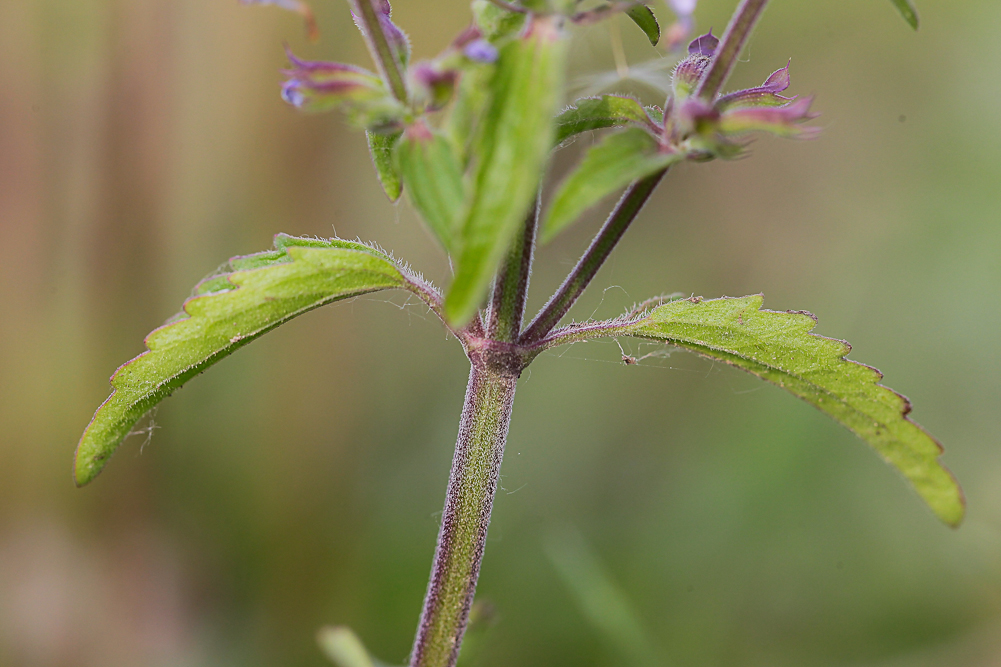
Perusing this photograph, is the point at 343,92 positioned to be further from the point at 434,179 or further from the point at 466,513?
the point at 466,513

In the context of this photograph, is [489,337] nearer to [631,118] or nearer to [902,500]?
[631,118]

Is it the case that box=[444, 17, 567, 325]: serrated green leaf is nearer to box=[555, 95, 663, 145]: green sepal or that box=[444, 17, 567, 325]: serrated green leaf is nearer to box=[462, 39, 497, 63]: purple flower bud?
box=[462, 39, 497, 63]: purple flower bud

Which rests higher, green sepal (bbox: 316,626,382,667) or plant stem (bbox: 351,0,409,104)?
plant stem (bbox: 351,0,409,104)

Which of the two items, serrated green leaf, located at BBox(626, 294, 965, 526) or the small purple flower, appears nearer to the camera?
the small purple flower

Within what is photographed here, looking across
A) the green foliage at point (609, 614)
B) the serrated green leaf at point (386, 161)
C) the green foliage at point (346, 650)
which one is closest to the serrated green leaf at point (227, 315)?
the serrated green leaf at point (386, 161)

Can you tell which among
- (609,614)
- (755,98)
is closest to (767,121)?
(755,98)

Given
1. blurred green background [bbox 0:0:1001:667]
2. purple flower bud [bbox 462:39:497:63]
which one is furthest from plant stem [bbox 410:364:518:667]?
blurred green background [bbox 0:0:1001:667]

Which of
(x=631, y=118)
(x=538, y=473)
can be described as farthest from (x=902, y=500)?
(x=631, y=118)

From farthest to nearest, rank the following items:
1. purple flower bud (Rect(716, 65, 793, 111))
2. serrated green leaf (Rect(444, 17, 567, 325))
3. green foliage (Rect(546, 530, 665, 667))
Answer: green foliage (Rect(546, 530, 665, 667)), purple flower bud (Rect(716, 65, 793, 111)), serrated green leaf (Rect(444, 17, 567, 325))
